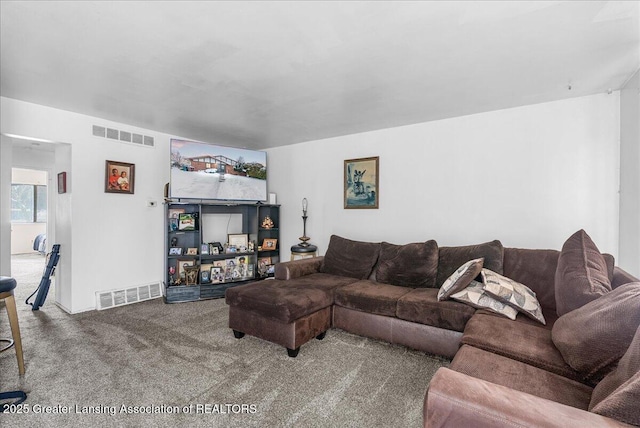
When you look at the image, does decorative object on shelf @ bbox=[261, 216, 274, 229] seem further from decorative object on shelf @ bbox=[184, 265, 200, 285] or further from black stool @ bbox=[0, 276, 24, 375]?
black stool @ bbox=[0, 276, 24, 375]

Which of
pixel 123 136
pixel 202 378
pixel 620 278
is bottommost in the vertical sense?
pixel 202 378

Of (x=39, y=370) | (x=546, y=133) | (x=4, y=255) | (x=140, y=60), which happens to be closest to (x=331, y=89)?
(x=140, y=60)

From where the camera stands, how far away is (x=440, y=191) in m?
3.54

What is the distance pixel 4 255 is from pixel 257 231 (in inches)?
120

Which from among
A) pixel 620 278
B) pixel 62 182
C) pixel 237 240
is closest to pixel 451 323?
pixel 620 278

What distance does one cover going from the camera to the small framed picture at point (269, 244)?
15.4 ft

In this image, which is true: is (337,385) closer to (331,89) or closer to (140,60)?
(331,89)

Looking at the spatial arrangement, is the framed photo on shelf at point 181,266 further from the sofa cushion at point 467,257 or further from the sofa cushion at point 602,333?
the sofa cushion at point 602,333

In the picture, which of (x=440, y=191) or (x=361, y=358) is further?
(x=440, y=191)

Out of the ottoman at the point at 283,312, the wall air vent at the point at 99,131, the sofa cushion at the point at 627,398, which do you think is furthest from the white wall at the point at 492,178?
the wall air vent at the point at 99,131

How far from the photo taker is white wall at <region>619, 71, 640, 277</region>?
2.44 metres

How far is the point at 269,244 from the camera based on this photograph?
4.77 meters

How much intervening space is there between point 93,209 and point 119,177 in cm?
49

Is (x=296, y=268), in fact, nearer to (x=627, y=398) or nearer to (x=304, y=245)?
(x=304, y=245)
